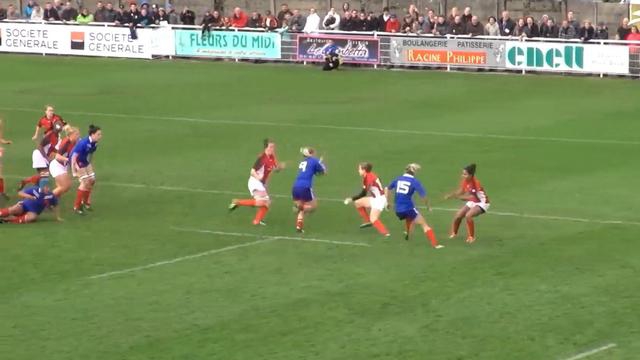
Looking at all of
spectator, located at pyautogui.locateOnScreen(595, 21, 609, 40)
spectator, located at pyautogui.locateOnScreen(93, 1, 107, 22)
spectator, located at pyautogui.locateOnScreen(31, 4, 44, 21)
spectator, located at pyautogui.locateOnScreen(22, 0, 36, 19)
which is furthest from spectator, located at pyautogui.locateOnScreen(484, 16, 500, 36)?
spectator, located at pyautogui.locateOnScreen(22, 0, 36, 19)

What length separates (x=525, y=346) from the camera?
2297cm

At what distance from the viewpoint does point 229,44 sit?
63219mm

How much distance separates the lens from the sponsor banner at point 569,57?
182 ft

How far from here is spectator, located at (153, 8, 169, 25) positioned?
65.3 m

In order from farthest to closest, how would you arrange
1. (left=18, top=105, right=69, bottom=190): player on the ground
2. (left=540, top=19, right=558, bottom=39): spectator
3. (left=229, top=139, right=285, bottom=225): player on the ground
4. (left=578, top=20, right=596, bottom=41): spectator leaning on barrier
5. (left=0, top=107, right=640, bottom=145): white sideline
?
(left=540, top=19, right=558, bottom=39): spectator < (left=578, top=20, right=596, bottom=41): spectator leaning on barrier < (left=0, top=107, right=640, bottom=145): white sideline < (left=18, top=105, right=69, bottom=190): player on the ground < (left=229, top=139, right=285, bottom=225): player on the ground

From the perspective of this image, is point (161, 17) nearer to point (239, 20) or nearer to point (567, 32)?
point (239, 20)

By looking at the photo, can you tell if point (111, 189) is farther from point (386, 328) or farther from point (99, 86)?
point (99, 86)

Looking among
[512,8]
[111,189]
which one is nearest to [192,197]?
[111,189]

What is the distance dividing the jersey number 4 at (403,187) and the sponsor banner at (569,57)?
26.7 meters

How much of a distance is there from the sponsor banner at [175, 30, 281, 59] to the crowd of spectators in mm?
490

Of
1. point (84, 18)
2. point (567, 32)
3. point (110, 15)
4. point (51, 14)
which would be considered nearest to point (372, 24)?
point (567, 32)

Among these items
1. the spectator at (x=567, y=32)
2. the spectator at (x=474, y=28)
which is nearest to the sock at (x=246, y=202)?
the spectator at (x=567, y=32)

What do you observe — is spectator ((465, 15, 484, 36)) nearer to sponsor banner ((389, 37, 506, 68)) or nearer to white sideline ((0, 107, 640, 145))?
sponsor banner ((389, 37, 506, 68))

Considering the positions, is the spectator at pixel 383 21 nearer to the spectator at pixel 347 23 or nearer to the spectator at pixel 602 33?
the spectator at pixel 347 23
